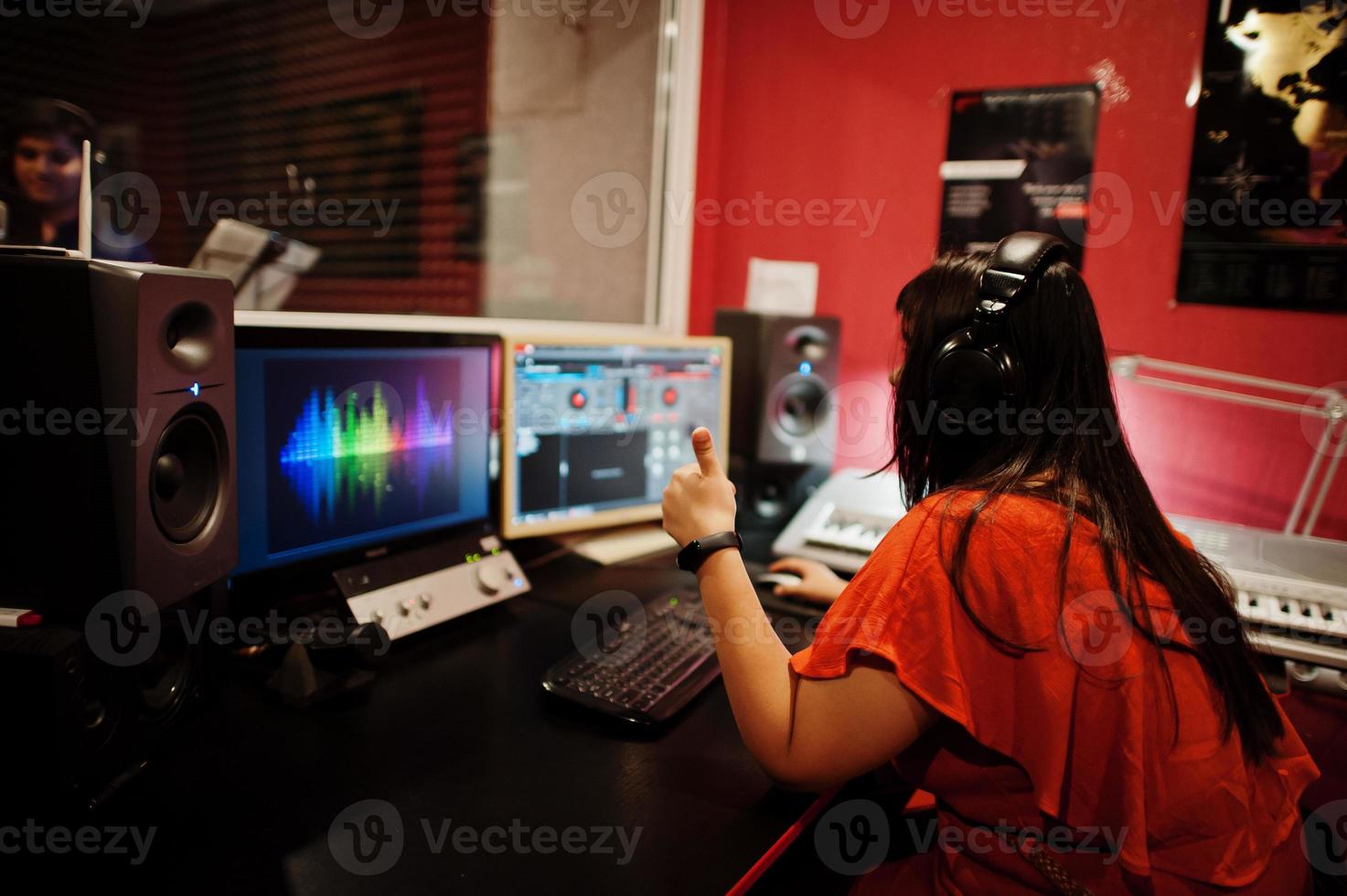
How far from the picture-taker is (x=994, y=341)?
87 centimetres

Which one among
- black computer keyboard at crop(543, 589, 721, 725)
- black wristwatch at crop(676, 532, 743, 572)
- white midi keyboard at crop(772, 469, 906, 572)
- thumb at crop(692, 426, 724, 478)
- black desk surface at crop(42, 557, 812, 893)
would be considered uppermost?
thumb at crop(692, 426, 724, 478)

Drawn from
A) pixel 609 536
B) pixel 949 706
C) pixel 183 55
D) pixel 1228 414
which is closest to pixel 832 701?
pixel 949 706

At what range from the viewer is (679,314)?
2.35m

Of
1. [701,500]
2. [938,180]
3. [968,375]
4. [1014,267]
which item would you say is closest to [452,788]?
Result: [701,500]

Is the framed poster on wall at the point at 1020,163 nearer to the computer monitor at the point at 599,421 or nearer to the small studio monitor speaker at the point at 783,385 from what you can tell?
the small studio monitor speaker at the point at 783,385

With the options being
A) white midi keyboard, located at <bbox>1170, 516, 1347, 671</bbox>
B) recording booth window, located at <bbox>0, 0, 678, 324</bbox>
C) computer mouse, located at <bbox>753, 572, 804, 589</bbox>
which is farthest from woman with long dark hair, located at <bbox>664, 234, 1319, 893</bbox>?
recording booth window, located at <bbox>0, 0, 678, 324</bbox>

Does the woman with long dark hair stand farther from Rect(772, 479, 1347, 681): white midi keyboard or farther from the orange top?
Rect(772, 479, 1347, 681): white midi keyboard

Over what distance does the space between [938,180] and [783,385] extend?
669mm

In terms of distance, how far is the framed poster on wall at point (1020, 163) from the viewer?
185cm

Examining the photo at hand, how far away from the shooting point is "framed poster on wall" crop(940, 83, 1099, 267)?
72.9 inches

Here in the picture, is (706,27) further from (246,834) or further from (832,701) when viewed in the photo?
(246,834)

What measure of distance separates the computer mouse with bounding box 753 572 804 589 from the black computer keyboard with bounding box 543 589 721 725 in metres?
0.19

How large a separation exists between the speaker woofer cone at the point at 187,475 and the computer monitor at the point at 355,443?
0.63 ft

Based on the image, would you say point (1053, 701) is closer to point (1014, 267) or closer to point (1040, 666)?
point (1040, 666)
